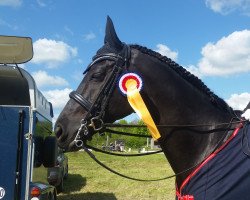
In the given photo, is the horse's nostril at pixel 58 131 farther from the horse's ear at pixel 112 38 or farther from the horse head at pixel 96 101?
the horse's ear at pixel 112 38

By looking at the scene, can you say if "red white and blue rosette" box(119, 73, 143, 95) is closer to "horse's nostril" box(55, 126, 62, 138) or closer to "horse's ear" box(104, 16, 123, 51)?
"horse's ear" box(104, 16, 123, 51)

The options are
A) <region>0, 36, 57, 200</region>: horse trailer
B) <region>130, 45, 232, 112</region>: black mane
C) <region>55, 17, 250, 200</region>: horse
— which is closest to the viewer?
<region>55, 17, 250, 200</region>: horse

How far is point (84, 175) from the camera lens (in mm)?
19703

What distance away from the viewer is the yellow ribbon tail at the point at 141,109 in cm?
357

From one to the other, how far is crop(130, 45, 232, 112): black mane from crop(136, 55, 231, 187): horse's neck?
0.22 ft

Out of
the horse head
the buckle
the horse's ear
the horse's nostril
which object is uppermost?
the horse's ear

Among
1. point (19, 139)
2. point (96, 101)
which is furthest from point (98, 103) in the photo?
point (19, 139)

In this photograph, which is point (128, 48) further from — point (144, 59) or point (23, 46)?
point (23, 46)

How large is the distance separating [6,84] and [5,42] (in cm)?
104

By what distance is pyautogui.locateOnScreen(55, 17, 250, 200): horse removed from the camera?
3.54 metres

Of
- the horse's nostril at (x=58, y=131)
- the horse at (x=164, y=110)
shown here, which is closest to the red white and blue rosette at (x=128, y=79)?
the horse at (x=164, y=110)

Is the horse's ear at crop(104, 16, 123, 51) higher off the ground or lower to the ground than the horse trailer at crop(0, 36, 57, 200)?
higher

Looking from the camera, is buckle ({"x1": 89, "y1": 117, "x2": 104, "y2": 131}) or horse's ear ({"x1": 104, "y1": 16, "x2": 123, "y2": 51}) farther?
horse's ear ({"x1": 104, "y1": 16, "x2": 123, "y2": 51})

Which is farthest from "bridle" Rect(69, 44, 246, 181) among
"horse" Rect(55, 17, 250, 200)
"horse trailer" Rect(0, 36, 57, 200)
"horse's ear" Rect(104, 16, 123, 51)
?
"horse trailer" Rect(0, 36, 57, 200)
